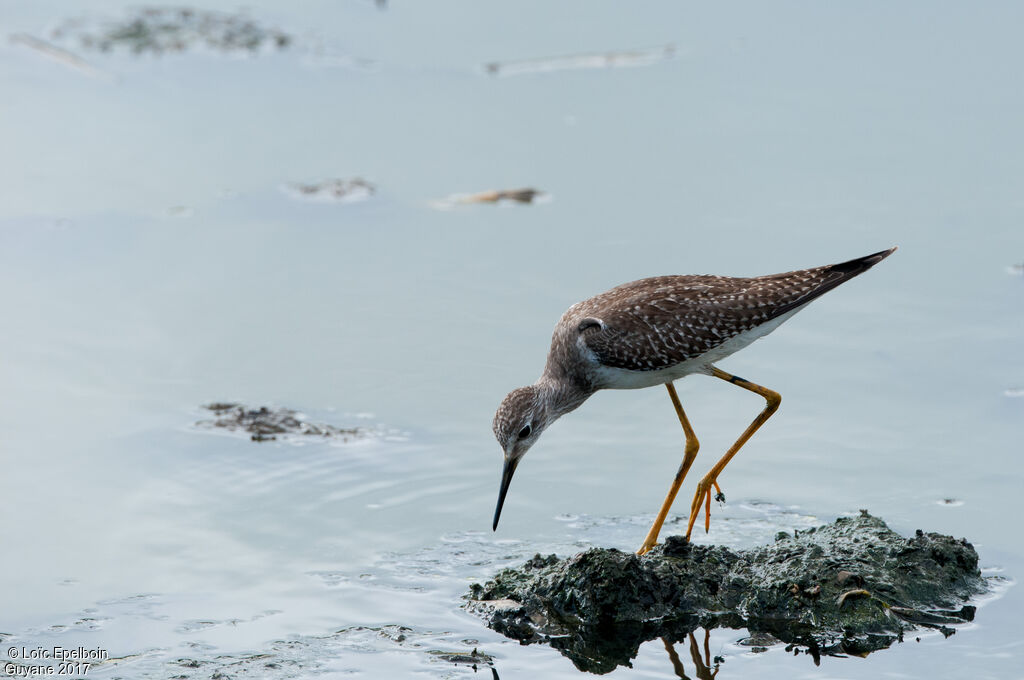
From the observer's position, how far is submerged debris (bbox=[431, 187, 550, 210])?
13.6 meters

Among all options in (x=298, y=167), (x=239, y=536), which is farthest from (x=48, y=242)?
(x=239, y=536)

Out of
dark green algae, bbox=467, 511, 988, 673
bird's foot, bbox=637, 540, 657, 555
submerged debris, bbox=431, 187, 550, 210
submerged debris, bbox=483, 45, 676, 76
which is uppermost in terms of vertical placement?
submerged debris, bbox=483, 45, 676, 76

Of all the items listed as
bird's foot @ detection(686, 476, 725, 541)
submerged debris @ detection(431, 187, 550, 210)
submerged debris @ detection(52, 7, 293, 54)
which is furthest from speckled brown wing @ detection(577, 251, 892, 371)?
submerged debris @ detection(52, 7, 293, 54)

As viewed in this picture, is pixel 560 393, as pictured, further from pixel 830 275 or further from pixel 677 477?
pixel 830 275

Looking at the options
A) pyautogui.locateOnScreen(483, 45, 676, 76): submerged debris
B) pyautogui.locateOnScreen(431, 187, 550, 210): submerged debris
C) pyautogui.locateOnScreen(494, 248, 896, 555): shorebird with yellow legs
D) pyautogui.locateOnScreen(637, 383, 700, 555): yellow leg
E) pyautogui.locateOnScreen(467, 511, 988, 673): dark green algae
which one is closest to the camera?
pyautogui.locateOnScreen(467, 511, 988, 673): dark green algae

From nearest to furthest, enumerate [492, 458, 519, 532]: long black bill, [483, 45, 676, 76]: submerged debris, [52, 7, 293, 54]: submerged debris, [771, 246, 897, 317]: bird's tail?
[492, 458, 519, 532]: long black bill → [771, 246, 897, 317]: bird's tail → [483, 45, 676, 76]: submerged debris → [52, 7, 293, 54]: submerged debris

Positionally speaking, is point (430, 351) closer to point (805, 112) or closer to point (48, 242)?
point (48, 242)

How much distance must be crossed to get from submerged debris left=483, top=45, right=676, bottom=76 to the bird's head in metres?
7.09

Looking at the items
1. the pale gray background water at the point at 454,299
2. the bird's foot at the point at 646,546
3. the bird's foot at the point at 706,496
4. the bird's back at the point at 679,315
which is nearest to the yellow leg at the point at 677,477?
the bird's foot at the point at 646,546

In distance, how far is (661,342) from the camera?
9430mm

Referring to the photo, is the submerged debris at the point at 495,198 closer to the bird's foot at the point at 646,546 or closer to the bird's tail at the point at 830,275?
the bird's tail at the point at 830,275

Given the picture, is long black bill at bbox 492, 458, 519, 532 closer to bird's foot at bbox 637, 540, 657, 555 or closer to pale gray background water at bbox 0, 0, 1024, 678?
pale gray background water at bbox 0, 0, 1024, 678

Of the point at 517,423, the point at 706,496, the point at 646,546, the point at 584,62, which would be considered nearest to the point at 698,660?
the point at 646,546

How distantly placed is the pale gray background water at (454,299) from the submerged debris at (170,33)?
293mm
